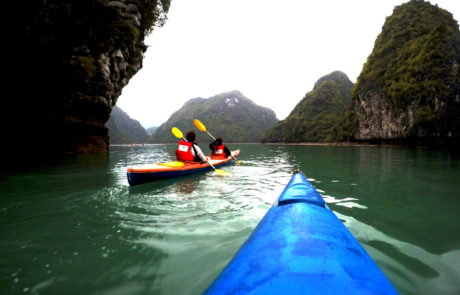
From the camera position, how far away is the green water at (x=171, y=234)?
1953 millimetres

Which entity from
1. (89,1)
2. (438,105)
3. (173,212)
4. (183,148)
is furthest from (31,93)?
(438,105)

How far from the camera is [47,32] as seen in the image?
8.71 metres

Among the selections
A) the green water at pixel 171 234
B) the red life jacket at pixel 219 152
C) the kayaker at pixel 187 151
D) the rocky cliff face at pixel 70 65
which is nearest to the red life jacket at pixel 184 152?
the kayaker at pixel 187 151

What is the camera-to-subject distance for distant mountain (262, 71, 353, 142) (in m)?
91.1

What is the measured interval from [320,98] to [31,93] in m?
117

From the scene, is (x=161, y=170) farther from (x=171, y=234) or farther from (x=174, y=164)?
(x=171, y=234)

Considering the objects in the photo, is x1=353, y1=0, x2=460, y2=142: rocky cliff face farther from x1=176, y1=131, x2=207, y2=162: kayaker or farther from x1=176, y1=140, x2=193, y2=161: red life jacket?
x1=176, y1=140, x2=193, y2=161: red life jacket

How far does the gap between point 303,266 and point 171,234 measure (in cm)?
228

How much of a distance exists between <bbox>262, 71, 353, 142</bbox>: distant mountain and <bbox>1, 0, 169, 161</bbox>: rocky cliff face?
76.7m

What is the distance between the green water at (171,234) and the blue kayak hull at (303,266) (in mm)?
826

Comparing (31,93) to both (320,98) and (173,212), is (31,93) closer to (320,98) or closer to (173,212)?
(173,212)

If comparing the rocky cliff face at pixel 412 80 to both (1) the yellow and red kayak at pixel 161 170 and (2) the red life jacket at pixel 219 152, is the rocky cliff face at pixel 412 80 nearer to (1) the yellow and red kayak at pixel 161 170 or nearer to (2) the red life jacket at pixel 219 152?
(2) the red life jacket at pixel 219 152

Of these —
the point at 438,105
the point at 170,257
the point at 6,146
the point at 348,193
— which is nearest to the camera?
the point at 170,257

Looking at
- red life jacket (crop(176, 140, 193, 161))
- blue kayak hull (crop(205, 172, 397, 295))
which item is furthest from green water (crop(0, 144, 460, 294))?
red life jacket (crop(176, 140, 193, 161))
